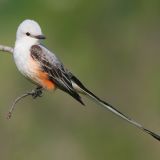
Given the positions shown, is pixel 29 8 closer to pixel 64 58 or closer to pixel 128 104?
pixel 64 58

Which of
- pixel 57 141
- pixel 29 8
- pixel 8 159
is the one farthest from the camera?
pixel 29 8

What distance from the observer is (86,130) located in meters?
13.5

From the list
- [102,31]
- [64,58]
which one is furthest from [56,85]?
[102,31]

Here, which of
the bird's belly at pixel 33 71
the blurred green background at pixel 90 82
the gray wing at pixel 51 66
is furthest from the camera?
the blurred green background at pixel 90 82

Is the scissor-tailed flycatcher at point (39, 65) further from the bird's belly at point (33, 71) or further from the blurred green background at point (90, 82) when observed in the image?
the blurred green background at point (90, 82)

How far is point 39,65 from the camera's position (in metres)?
8.95

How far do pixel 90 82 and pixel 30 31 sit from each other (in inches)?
212

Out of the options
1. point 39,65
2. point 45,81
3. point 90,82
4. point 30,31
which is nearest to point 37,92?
point 45,81

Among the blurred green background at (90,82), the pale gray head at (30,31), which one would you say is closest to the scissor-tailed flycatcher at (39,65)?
the pale gray head at (30,31)

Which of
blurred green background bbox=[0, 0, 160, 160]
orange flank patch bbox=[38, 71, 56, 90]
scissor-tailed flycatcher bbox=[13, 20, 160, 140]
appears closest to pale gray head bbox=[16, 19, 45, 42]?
scissor-tailed flycatcher bbox=[13, 20, 160, 140]

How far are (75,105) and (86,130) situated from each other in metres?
0.61

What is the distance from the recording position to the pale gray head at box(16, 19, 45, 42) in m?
8.81

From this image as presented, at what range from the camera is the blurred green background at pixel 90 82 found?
504 inches

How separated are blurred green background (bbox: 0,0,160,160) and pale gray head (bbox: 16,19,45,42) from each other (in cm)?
322
